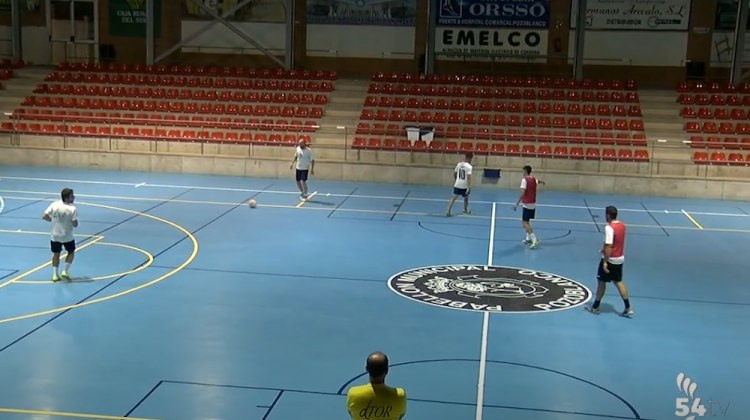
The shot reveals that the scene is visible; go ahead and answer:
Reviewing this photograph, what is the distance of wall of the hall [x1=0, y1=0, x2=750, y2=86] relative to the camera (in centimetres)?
3322

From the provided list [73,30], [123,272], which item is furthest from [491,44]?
[123,272]

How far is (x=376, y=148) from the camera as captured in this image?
27.9 meters

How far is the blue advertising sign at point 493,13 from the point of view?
33.8 meters

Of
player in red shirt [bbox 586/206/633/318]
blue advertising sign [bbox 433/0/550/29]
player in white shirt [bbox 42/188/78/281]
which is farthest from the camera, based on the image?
blue advertising sign [bbox 433/0/550/29]

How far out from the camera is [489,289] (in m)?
13.1

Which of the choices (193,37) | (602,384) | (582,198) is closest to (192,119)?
(193,37)

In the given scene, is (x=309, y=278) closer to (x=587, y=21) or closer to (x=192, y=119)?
(x=192, y=119)

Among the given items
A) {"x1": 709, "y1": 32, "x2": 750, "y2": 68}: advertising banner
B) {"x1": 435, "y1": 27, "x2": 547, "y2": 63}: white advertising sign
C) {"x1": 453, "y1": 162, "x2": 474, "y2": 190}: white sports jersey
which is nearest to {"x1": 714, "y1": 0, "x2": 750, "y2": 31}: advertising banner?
{"x1": 709, "y1": 32, "x2": 750, "y2": 68}: advertising banner

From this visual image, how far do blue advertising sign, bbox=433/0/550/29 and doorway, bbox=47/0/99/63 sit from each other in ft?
53.1

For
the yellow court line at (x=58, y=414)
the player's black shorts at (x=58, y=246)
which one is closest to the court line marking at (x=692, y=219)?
the player's black shorts at (x=58, y=246)

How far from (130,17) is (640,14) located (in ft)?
74.8

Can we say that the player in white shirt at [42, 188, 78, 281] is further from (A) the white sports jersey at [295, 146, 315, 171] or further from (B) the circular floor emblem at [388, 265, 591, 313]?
(A) the white sports jersey at [295, 146, 315, 171]

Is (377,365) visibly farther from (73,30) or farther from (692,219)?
(73,30)
